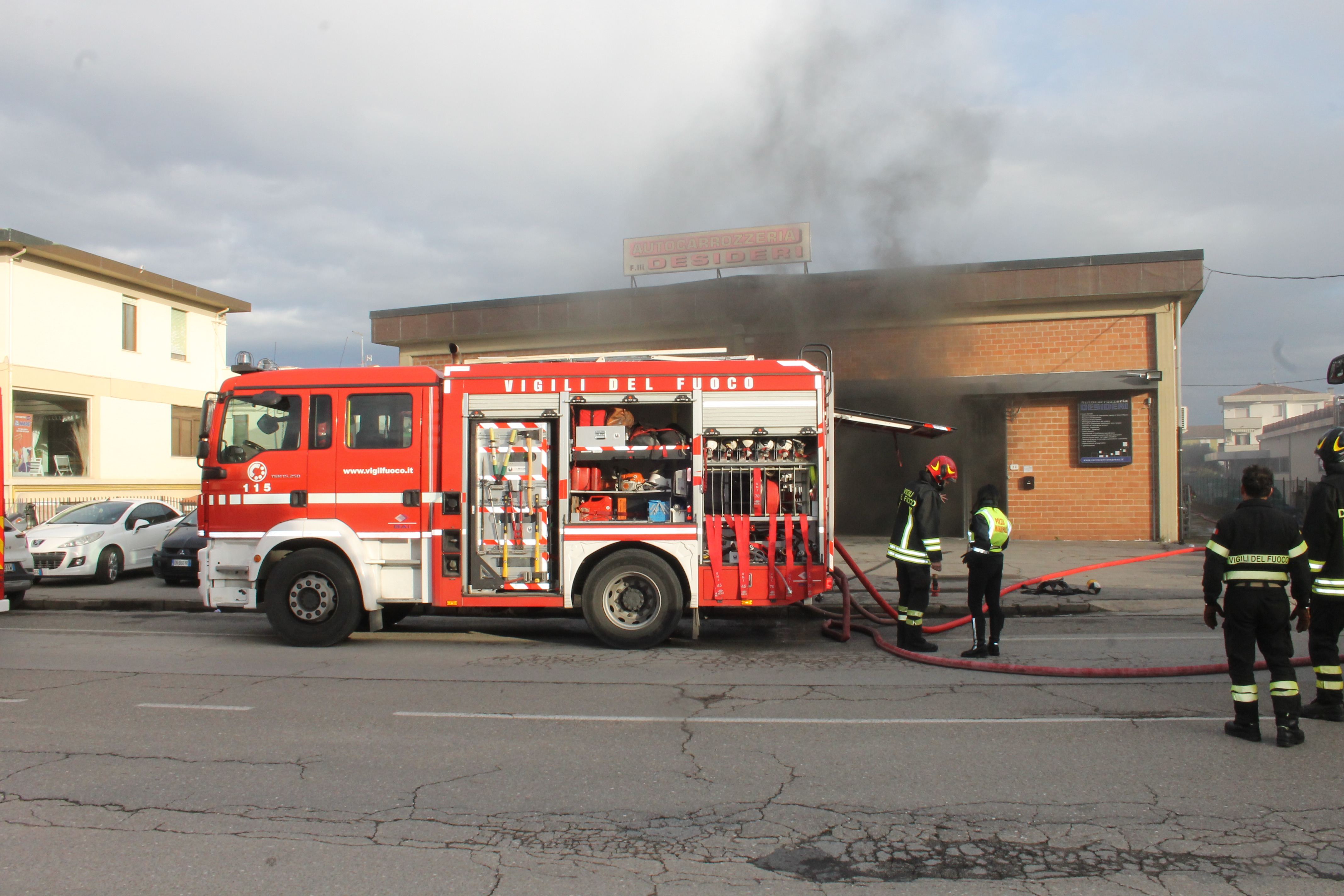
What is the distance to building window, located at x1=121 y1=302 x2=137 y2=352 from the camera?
74.2ft

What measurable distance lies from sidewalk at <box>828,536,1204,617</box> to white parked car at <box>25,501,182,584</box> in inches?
441


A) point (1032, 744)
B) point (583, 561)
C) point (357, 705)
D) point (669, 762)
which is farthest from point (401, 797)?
point (583, 561)

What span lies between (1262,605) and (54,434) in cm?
2480

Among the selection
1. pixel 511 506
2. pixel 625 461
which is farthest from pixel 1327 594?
pixel 511 506

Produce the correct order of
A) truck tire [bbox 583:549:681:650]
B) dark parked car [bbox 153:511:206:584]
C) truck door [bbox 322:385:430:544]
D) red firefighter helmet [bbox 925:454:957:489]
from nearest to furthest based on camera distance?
red firefighter helmet [bbox 925:454:957:489]
truck tire [bbox 583:549:681:650]
truck door [bbox 322:385:430:544]
dark parked car [bbox 153:511:206:584]

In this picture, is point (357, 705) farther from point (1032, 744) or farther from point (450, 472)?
point (1032, 744)

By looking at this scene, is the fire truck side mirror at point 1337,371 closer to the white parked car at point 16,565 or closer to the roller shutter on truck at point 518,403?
the roller shutter on truck at point 518,403

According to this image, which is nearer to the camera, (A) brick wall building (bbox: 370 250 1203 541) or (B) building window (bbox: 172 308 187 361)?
(A) brick wall building (bbox: 370 250 1203 541)

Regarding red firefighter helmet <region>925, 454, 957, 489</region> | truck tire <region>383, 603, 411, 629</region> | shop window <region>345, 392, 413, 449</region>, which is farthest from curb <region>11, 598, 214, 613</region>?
red firefighter helmet <region>925, 454, 957, 489</region>

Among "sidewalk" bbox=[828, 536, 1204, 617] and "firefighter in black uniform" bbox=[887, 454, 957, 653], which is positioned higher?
"firefighter in black uniform" bbox=[887, 454, 957, 653]

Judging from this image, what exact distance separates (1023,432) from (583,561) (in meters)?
11.4

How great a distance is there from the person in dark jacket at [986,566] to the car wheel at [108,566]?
12898 mm

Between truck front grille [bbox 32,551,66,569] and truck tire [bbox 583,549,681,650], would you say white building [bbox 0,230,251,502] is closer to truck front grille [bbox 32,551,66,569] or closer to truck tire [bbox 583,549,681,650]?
truck front grille [bbox 32,551,66,569]

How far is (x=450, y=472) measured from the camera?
8.20 metres
